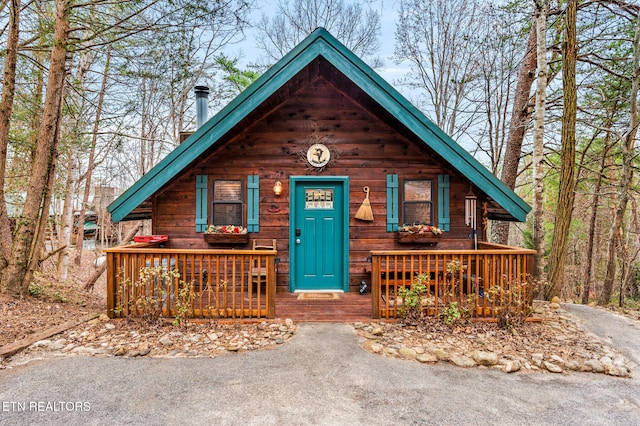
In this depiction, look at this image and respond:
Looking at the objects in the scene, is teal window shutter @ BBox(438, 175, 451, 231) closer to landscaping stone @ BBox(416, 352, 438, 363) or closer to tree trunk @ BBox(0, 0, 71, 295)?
landscaping stone @ BBox(416, 352, 438, 363)

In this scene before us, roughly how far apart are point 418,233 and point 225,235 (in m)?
3.42

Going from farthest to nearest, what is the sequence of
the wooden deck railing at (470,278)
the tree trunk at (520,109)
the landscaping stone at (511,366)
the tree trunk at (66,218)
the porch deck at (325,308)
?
the tree trunk at (66,218) → the tree trunk at (520,109) → the porch deck at (325,308) → the wooden deck railing at (470,278) → the landscaping stone at (511,366)

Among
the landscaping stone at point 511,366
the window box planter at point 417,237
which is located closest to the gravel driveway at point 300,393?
the landscaping stone at point 511,366

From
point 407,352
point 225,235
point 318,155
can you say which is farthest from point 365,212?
point 407,352

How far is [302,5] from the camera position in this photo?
1288cm

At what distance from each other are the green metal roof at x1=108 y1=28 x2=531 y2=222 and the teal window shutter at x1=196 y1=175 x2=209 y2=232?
92cm

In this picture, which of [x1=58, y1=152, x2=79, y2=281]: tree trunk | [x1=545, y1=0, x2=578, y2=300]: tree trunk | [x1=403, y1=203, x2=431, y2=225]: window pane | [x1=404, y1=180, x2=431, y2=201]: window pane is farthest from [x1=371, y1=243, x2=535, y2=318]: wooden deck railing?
[x1=58, y1=152, x2=79, y2=281]: tree trunk

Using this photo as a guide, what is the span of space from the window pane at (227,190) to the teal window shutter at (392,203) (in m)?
2.75

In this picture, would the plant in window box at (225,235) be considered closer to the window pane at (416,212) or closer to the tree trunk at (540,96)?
the window pane at (416,212)

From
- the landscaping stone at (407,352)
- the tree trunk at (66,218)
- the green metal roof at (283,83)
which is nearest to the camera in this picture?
the landscaping stone at (407,352)

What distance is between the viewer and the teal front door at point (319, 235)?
5816 mm

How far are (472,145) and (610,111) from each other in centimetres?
424

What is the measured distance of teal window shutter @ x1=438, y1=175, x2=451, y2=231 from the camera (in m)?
5.73

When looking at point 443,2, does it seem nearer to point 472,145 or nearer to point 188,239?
point 472,145
